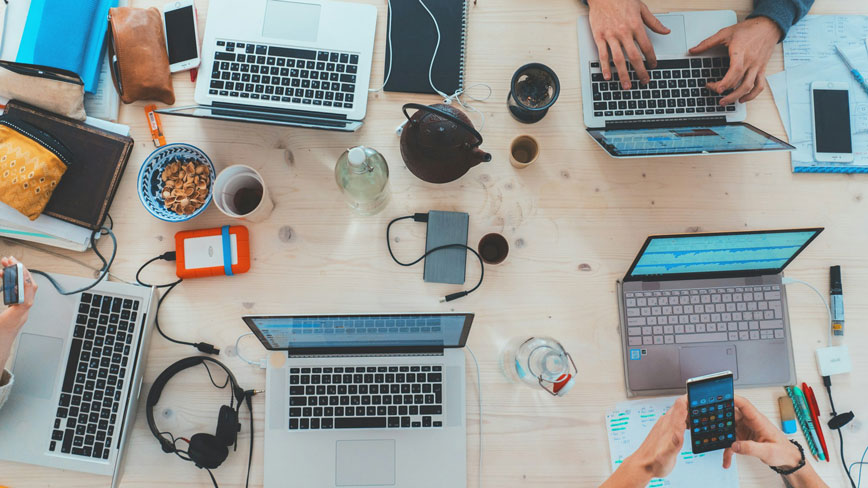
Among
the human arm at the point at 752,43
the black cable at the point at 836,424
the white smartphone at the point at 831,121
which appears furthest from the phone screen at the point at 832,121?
the black cable at the point at 836,424

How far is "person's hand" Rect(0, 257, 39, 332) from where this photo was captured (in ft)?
2.87

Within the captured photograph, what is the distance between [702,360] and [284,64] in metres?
1.09

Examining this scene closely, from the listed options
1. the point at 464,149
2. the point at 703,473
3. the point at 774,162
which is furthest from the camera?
the point at 774,162

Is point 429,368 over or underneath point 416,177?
underneath

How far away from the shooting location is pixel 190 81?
3.57 ft

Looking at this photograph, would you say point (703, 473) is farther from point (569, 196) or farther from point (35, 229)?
point (35, 229)

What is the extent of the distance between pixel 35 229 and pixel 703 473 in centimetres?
148

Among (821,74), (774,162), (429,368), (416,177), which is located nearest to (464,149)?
(416,177)

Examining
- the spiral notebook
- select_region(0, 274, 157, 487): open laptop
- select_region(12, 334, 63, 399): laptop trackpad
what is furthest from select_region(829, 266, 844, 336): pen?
select_region(12, 334, 63, 399): laptop trackpad

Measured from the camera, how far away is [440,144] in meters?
0.88

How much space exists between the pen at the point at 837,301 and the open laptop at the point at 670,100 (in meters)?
0.36

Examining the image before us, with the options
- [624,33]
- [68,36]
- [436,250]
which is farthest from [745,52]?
[68,36]

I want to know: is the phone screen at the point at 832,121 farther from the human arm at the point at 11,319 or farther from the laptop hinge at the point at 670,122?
the human arm at the point at 11,319

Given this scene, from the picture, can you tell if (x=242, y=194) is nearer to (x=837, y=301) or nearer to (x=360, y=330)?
(x=360, y=330)
